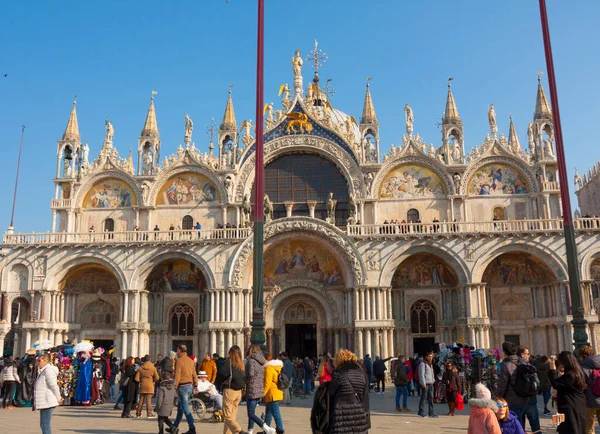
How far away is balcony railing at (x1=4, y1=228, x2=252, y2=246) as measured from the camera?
33.5m

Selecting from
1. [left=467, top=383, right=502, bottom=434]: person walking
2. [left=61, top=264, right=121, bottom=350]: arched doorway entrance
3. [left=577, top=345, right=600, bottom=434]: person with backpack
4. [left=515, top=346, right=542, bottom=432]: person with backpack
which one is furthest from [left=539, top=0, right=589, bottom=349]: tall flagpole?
[left=61, top=264, right=121, bottom=350]: arched doorway entrance

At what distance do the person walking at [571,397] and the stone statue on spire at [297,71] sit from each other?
30.3m

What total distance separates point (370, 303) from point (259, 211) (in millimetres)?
16222

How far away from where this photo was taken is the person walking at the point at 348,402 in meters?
7.09

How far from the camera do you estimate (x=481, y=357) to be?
19.7 meters

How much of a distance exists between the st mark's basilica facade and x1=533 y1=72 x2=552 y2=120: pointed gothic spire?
0.10 metres

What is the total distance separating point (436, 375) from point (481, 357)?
1.99 m

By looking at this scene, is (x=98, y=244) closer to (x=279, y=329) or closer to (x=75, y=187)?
(x=75, y=187)

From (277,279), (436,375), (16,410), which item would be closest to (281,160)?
(277,279)

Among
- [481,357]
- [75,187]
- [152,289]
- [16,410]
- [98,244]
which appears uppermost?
[75,187]

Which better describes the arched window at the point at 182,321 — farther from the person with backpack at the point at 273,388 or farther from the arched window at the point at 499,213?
the person with backpack at the point at 273,388

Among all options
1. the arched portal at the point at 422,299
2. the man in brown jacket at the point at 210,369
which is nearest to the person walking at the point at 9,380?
the man in brown jacket at the point at 210,369

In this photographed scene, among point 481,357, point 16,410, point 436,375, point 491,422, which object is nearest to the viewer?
point 491,422

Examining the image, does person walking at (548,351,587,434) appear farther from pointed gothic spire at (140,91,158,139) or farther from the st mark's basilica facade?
pointed gothic spire at (140,91,158,139)
